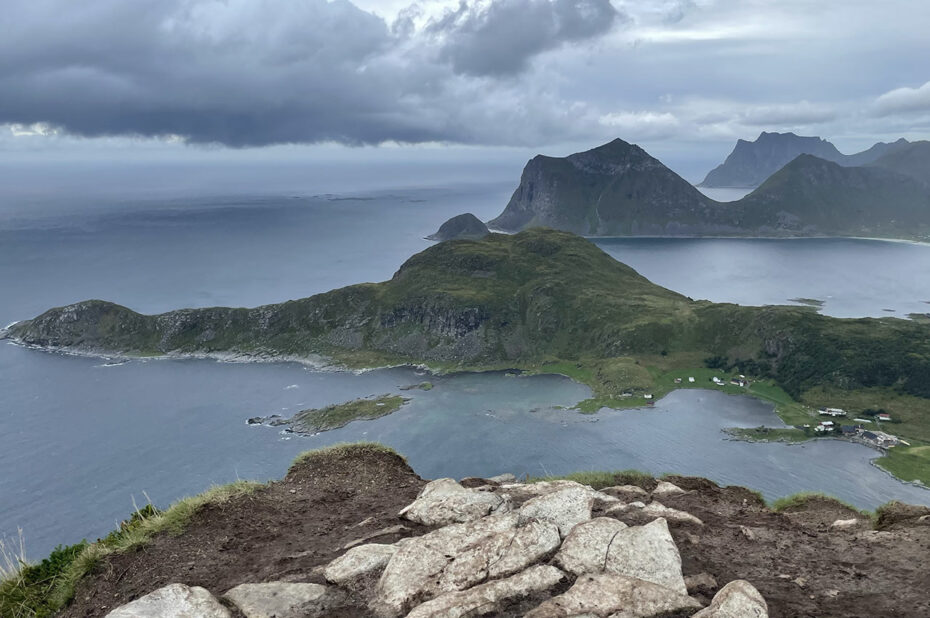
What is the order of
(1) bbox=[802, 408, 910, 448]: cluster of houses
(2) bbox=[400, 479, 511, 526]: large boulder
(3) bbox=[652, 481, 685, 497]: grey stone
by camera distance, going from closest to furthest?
(2) bbox=[400, 479, 511, 526]: large boulder, (3) bbox=[652, 481, 685, 497]: grey stone, (1) bbox=[802, 408, 910, 448]: cluster of houses

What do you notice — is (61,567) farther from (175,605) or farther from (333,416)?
(333,416)

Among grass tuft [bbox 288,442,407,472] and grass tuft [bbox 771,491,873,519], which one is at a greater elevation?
grass tuft [bbox 288,442,407,472]

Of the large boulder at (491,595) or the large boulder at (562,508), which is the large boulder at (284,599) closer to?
the large boulder at (491,595)

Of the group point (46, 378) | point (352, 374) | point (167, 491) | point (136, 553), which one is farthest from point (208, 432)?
point (136, 553)

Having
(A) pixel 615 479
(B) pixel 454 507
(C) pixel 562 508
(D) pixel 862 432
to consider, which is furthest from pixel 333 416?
(C) pixel 562 508

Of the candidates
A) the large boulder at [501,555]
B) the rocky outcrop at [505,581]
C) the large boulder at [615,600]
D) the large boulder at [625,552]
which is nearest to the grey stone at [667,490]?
the rocky outcrop at [505,581]

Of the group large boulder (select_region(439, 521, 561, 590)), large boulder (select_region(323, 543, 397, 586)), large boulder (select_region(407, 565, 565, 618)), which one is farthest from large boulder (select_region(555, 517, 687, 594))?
large boulder (select_region(323, 543, 397, 586))

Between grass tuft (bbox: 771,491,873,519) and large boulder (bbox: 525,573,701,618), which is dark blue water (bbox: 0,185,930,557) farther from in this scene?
large boulder (bbox: 525,573,701,618)
